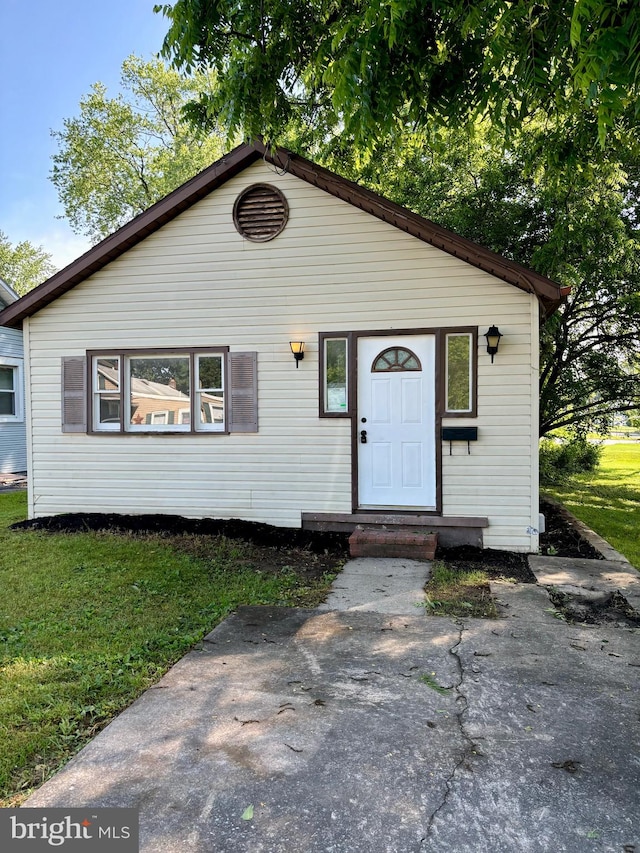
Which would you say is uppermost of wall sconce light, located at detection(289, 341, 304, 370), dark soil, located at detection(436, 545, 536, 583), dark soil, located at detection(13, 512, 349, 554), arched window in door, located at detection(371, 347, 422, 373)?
wall sconce light, located at detection(289, 341, 304, 370)

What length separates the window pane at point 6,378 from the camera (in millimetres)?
14906

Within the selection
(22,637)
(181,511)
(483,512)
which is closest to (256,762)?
(22,637)

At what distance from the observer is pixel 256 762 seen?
8.16 ft

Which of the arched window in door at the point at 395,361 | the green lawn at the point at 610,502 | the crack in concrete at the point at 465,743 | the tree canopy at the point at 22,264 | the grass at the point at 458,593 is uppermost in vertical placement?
the tree canopy at the point at 22,264

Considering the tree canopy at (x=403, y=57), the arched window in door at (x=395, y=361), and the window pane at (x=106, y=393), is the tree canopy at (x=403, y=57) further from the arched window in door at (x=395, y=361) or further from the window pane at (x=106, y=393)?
the window pane at (x=106, y=393)

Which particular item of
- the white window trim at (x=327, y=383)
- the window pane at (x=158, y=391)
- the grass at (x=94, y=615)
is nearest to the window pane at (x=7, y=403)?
the grass at (x=94, y=615)

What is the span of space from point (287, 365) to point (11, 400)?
36.3 ft

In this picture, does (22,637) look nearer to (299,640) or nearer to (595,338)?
(299,640)

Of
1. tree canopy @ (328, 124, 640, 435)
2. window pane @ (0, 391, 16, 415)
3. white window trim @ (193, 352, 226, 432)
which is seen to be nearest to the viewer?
white window trim @ (193, 352, 226, 432)

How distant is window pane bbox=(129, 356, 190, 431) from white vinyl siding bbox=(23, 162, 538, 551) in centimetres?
27

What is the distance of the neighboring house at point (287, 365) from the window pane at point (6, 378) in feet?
25.3

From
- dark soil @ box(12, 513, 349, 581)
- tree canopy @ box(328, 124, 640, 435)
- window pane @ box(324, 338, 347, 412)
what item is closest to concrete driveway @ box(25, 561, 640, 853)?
dark soil @ box(12, 513, 349, 581)

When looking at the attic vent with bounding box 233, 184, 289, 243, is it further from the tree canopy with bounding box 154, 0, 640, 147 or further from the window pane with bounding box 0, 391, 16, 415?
the window pane with bounding box 0, 391, 16, 415

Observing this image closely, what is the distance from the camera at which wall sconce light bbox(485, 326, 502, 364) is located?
651cm
